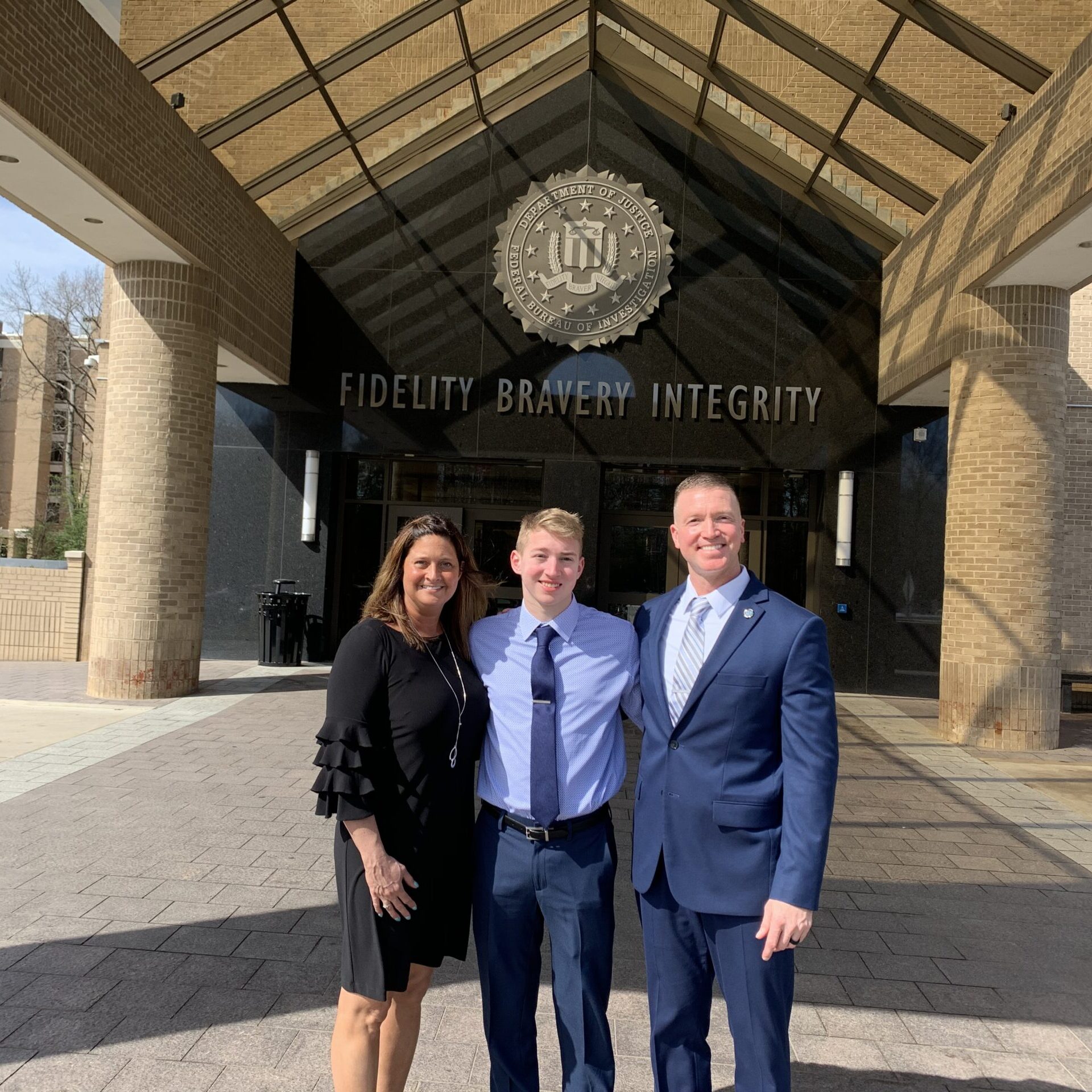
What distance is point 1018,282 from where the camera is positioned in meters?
9.74

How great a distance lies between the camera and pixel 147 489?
1023 cm

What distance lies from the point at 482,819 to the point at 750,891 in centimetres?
73

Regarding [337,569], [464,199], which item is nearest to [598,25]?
[464,199]

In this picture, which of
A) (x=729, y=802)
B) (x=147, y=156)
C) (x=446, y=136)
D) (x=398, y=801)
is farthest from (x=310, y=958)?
(x=446, y=136)

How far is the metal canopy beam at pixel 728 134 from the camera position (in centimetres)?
1280

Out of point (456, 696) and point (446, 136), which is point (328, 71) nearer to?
point (446, 136)

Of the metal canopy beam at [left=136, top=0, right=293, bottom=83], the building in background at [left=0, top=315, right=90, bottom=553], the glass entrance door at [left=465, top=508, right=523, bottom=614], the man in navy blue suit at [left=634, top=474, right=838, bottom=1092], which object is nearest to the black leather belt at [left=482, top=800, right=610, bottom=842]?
the man in navy blue suit at [left=634, top=474, right=838, bottom=1092]

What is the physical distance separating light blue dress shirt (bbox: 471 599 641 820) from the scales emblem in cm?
1113

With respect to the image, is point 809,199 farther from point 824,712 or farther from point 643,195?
point 824,712

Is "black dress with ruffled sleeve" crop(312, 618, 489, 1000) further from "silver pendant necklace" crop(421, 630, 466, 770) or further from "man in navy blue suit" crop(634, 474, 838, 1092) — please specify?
"man in navy blue suit" crop(634, 474, 838, 1092)

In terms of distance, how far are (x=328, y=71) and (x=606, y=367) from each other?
5.07 m

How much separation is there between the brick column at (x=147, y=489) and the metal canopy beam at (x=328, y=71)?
1559 mm

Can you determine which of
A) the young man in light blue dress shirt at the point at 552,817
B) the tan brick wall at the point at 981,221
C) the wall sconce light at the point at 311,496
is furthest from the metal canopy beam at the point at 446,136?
the young man in light blue dress shirt at the point at 552,817

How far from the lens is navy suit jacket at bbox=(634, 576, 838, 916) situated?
2.31 meters
